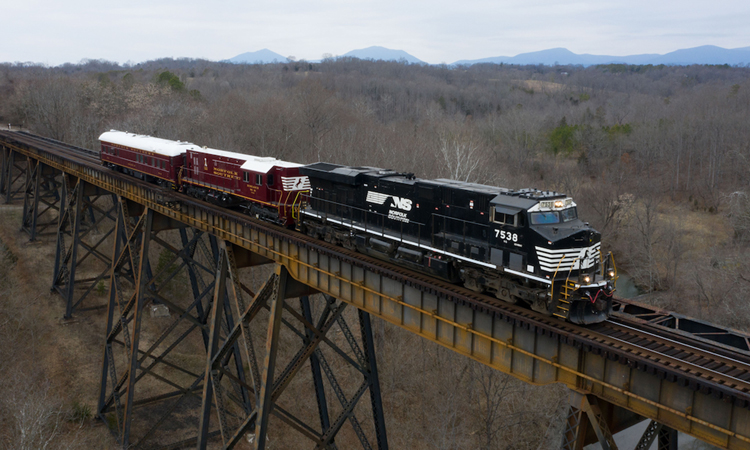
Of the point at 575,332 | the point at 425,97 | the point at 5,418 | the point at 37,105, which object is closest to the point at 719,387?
the point at 575,332

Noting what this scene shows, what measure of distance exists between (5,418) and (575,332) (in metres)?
23.6

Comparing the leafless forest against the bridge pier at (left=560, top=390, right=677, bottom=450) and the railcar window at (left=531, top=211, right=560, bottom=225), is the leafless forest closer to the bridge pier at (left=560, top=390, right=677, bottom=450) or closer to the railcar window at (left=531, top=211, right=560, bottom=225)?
the bridge pier at (left=560, top=390, right=677, bottom=450)

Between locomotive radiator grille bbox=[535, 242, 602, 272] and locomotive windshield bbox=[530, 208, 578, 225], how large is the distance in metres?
0.78

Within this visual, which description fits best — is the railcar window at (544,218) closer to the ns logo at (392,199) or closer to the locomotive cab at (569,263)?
the locomotive cab at (569,263)

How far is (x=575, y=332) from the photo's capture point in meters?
10.4

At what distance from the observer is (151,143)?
28.3 m

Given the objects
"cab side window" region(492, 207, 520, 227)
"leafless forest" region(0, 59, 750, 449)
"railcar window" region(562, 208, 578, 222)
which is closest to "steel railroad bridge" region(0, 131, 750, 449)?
"cab side window" region(492, 207, 520, 227)

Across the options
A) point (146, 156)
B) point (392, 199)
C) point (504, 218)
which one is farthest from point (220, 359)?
point (146, 156)

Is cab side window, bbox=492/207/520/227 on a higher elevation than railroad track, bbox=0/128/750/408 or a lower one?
higher

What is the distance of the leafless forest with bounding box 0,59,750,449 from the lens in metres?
27.4

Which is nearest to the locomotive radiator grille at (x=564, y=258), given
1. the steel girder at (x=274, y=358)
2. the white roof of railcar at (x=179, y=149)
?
the steel girder at (x=274, y=358)

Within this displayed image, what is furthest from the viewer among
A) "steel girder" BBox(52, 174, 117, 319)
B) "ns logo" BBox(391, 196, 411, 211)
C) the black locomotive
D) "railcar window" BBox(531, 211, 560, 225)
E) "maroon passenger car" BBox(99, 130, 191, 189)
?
"steel girder" BBox(52, 174, 117, 319)

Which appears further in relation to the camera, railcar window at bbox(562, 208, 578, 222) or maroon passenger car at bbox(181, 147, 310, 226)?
maroon passenger car at bbox(181, 147, 310, 226)

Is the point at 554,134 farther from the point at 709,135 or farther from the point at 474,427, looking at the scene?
the point at 474,427
